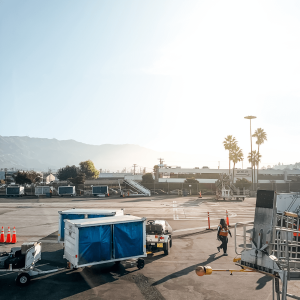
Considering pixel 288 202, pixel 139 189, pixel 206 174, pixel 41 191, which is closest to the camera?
pixel 288 202

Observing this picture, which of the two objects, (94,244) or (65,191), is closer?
(94,244)

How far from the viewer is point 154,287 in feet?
35.7

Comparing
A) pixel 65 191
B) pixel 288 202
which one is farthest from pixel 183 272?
pixel 65 191

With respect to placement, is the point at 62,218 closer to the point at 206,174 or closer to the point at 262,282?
the point at 262,282

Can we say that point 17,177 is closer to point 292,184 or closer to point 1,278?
point 1,278

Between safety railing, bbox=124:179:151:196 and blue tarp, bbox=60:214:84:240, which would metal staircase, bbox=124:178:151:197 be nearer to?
safety railing, bbox=124:179:151:196

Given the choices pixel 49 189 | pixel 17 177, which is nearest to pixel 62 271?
pixel 49 189

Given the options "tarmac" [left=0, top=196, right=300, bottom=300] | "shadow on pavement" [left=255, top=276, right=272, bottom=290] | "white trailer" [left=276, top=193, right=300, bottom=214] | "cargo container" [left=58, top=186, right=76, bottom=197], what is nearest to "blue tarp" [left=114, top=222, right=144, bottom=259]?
"tarmac" [left=0, top=196, right=300, bottom=300]

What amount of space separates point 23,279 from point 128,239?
450 centimetres

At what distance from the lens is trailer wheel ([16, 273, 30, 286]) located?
36.0 feet

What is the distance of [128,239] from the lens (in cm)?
1266

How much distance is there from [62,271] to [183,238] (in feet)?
30.1

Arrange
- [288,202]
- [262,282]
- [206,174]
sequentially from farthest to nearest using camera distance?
1. [206,174]
2. [288,202]
3. [262,282]

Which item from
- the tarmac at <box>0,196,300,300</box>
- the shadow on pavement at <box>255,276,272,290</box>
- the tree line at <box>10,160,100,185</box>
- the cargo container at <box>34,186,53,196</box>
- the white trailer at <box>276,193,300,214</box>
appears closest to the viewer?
the tarmac at <box>0,196,300,300</box>
